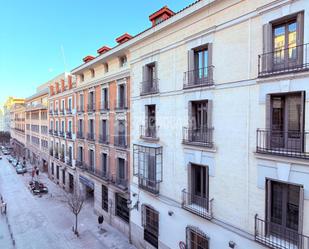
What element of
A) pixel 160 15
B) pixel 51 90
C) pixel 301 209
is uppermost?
pixel 160 15

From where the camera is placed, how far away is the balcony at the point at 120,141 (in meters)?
16.5

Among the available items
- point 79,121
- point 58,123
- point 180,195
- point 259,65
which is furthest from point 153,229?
point 58,123

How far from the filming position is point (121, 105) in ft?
54.8

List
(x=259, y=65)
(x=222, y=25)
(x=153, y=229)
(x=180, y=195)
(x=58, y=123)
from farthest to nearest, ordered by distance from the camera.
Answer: (x=58, y=123) < (x=153, y=229) < (x=180, y=195) < (x=222, y=25) < (x=259, y=65)

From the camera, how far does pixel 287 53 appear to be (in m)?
7.40

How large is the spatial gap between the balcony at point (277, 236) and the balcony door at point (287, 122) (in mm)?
2894

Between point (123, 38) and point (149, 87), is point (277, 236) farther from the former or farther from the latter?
point (123, 38)

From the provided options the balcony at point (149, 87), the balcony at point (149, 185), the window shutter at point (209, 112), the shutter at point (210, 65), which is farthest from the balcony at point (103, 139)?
the shutter at point (210, 65)

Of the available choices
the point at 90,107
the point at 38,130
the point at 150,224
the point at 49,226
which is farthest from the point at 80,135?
the point at 38,130

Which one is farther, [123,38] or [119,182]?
[119,182]

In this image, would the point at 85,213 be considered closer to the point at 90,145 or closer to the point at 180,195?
the point at 90,145

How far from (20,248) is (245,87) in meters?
18.3

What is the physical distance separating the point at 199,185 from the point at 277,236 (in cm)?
389

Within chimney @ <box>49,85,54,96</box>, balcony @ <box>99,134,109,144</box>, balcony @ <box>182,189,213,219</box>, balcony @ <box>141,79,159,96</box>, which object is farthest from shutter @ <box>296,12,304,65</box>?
chimney @ <box>49,85,54,96</box>
